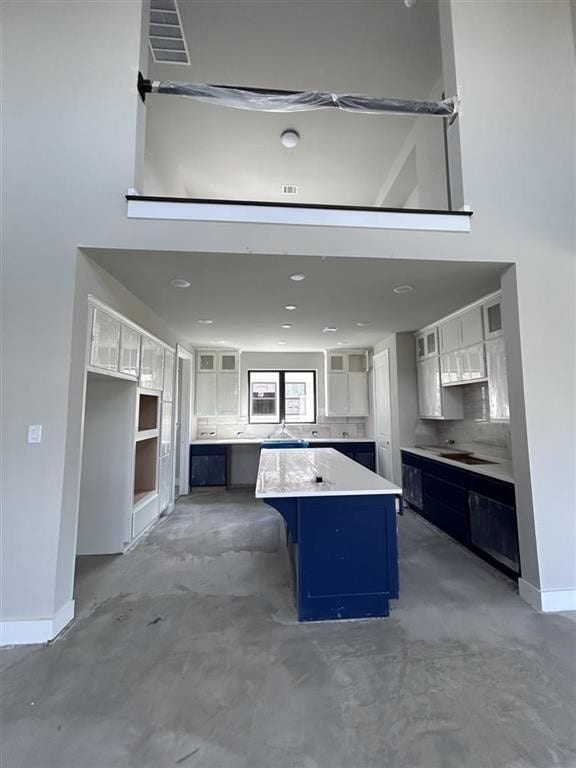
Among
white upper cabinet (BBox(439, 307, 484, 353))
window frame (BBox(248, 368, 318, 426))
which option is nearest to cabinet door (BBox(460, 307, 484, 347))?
white upper cabinet (BBox(439, 307, 484, 353))

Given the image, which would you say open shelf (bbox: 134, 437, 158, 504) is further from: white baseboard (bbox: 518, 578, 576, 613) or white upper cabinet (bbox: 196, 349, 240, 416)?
white baseboard (bbox: 518, 578, 576, 613)

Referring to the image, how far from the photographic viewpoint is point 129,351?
322 cm

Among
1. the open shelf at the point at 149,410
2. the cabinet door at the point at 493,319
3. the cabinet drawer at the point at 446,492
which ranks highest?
the cabinet door at the point at 493,319

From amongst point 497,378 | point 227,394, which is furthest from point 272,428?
point 497,378

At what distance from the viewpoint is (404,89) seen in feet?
12.0

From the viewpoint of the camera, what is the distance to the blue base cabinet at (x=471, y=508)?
276cm

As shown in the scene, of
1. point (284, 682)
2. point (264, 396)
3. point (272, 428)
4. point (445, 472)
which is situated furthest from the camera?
point (264, 396)

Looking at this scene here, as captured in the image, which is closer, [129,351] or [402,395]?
[129,351]

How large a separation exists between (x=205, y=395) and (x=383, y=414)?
314cm

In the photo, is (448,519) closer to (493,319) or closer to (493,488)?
(493,488)

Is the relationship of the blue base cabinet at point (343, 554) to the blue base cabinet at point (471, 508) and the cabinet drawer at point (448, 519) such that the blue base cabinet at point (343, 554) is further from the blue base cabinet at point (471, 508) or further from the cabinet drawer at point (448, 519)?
the cabinet drawer at point (448, 519)

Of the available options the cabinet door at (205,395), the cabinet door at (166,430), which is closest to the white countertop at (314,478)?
the cabinet door at (166,430)

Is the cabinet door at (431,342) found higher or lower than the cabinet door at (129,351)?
higher

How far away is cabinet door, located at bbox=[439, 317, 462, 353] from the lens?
3877mm
